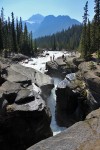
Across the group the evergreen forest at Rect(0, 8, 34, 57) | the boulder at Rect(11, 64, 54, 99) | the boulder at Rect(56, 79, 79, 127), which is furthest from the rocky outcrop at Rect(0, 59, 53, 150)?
the evergreen forest at Rect(0, 8, 34, 57)

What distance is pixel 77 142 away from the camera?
1599 cm

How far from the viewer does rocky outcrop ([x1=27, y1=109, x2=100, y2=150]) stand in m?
15.6

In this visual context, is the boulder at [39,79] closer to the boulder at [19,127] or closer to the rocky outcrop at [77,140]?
the boulder at [19,127]

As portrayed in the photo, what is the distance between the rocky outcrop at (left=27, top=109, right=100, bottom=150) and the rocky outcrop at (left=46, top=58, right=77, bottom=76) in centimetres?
4936

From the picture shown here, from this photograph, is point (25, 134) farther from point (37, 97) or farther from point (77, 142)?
point (77, 142)

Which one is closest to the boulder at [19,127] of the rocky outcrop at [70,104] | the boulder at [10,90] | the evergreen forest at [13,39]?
the boulder at [10,90]

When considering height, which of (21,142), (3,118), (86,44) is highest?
(86,44)

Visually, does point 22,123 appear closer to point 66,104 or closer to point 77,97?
point 77,97

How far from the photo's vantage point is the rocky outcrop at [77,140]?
51.2 ft

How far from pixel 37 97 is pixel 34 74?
16900 mm

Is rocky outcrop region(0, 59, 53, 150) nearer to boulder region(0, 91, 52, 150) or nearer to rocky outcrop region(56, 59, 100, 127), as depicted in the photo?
boulder region(0, 91, 52, 150)

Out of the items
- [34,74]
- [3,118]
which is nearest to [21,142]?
[3,118]

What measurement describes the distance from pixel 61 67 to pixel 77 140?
56.8 m

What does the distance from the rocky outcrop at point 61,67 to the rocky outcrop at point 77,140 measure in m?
49.4
